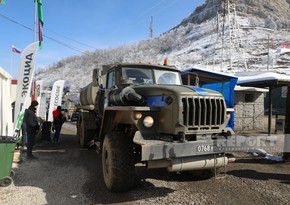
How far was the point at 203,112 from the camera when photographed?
210 inches

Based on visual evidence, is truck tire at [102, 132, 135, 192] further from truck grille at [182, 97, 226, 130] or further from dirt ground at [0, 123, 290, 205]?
truck grille at [182, 97, 226, 130]

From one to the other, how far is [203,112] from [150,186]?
1940mm

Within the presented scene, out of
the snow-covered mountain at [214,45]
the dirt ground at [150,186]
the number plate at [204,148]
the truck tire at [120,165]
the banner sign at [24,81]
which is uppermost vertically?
the snow-covered mountain at [214,45]

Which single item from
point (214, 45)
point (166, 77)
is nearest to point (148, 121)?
point (166, 77)

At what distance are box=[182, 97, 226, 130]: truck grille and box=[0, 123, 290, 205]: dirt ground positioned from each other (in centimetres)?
134


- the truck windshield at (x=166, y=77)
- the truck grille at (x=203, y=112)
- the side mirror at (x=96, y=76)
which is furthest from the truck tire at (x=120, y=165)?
the side mirror at (x=96, y=76)

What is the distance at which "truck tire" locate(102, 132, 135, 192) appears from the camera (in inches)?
208

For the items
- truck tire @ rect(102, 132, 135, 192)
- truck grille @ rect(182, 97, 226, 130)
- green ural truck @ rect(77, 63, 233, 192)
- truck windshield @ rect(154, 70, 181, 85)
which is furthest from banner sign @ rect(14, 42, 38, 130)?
truck grille @ rect(182, 97, 226, 130)

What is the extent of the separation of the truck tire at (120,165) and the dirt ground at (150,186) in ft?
0.71

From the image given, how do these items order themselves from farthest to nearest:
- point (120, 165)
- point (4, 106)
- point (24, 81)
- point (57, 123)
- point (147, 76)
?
point (57, 123)
point (24, 81)
point (4, 106)
point (147, 76)
point (120, 165)

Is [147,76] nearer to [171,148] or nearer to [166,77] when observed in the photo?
[166,77]

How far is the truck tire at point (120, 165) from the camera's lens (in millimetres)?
5293

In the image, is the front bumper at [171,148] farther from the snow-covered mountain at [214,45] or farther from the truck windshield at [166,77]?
the snow-covered mountain at [214,45]

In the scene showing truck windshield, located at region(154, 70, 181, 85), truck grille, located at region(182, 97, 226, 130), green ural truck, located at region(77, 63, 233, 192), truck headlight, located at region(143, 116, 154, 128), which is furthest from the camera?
truck windshield, located at region(154, 70, 181, 85)
